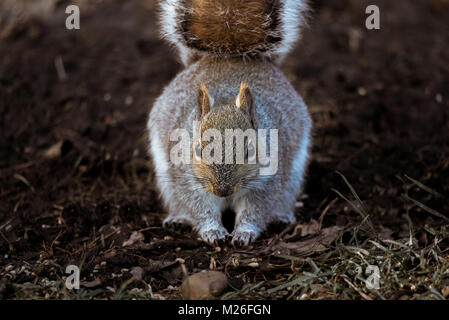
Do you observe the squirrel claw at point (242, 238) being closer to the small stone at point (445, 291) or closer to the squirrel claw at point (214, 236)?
the squirrel claw at point (214, 236)

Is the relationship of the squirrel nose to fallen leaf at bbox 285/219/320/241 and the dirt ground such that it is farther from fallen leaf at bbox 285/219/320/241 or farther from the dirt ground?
fallen leaf at bbox 285/219/320/241

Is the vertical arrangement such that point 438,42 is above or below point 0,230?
above

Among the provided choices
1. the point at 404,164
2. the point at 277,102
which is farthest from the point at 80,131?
the point at 404,164

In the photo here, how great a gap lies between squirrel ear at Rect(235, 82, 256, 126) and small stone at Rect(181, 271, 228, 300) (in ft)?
2.97

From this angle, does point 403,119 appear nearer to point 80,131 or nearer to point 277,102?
point 277,102

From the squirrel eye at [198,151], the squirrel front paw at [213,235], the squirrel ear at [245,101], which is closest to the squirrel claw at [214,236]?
the squirrel front paw at [213,235]

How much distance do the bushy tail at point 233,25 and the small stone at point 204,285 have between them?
1641mm

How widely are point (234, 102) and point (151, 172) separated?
A: 4.69 ft

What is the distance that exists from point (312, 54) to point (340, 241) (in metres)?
3.31

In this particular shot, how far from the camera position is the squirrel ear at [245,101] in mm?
3195

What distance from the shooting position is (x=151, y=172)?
4.49m
